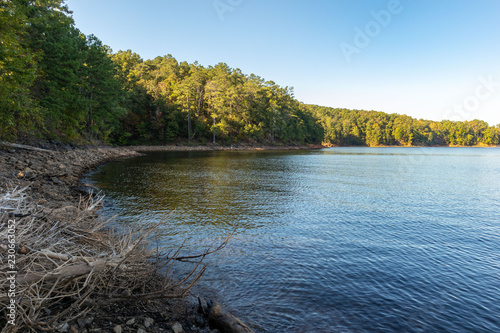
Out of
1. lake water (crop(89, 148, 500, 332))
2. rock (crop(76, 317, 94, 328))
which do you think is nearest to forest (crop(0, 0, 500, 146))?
lake water (crop(89, 148, 500, 332))

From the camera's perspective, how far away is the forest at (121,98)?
72.9 feet

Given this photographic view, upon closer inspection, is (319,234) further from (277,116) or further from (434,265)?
(277,116)

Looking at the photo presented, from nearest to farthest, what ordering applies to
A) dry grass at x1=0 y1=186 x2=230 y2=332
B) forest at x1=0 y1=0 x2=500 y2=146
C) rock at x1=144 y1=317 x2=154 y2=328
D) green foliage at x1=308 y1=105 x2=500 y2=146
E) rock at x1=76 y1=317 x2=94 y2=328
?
dry grass at x1=0 y1=186 x2=230 y2=332 → rock at x1=76 y1=317 x2=94 y2=328 → rock at x1=144 y1=317 x2=154 y2=328 → forest at x1=0 y1=0 x2=500 y2=146 → green foliage at x1=308 y1=105 x2=500 y2=146

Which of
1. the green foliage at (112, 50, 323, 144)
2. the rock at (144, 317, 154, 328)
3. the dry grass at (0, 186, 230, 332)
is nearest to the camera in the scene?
the dry grass at (0, 186, 230, 332)

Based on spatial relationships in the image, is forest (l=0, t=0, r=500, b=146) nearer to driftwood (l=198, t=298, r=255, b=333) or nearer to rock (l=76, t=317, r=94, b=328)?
rock (l=76, t=317, r=94, b=328)

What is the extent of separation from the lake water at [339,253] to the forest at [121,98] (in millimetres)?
13156

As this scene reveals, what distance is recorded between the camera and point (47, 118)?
3306 cm

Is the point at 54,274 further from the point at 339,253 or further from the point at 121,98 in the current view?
the point at 121,98

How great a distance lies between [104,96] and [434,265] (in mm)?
56213

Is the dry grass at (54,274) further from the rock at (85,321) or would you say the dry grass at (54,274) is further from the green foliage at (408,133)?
the green foliage at (408,133)

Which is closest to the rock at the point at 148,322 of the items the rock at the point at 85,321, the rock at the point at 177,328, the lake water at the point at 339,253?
the rock at the point at 177,328

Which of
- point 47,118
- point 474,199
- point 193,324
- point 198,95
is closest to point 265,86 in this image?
point 198,95

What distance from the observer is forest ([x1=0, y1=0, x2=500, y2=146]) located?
22234 mm

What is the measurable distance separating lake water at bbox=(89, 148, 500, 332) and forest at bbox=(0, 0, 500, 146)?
13.2m
